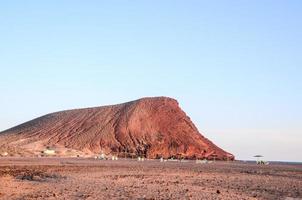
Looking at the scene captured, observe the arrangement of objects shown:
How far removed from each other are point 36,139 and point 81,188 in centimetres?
9685

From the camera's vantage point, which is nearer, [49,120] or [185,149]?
[185,149]

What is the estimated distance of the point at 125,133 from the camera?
4815 inches

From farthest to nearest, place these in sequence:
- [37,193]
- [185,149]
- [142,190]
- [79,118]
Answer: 1. [79,118]
2. [185,149]
3. [142,190]
4. [37,193]

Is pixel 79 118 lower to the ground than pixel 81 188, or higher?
higher

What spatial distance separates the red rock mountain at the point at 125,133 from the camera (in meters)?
117

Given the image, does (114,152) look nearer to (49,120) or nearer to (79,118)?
(79,118)

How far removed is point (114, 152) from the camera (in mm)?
115438

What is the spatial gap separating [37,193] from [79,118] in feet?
365

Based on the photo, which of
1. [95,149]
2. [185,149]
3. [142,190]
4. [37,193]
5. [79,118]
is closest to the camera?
[37,193]

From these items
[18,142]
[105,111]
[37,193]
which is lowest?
[37,193]

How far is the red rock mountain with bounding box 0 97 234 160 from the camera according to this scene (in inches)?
4592

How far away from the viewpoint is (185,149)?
12338 cm

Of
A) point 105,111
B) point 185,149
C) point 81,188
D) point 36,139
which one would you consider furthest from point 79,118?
point 81,188

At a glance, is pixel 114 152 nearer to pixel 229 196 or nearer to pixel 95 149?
pixel 95 149
